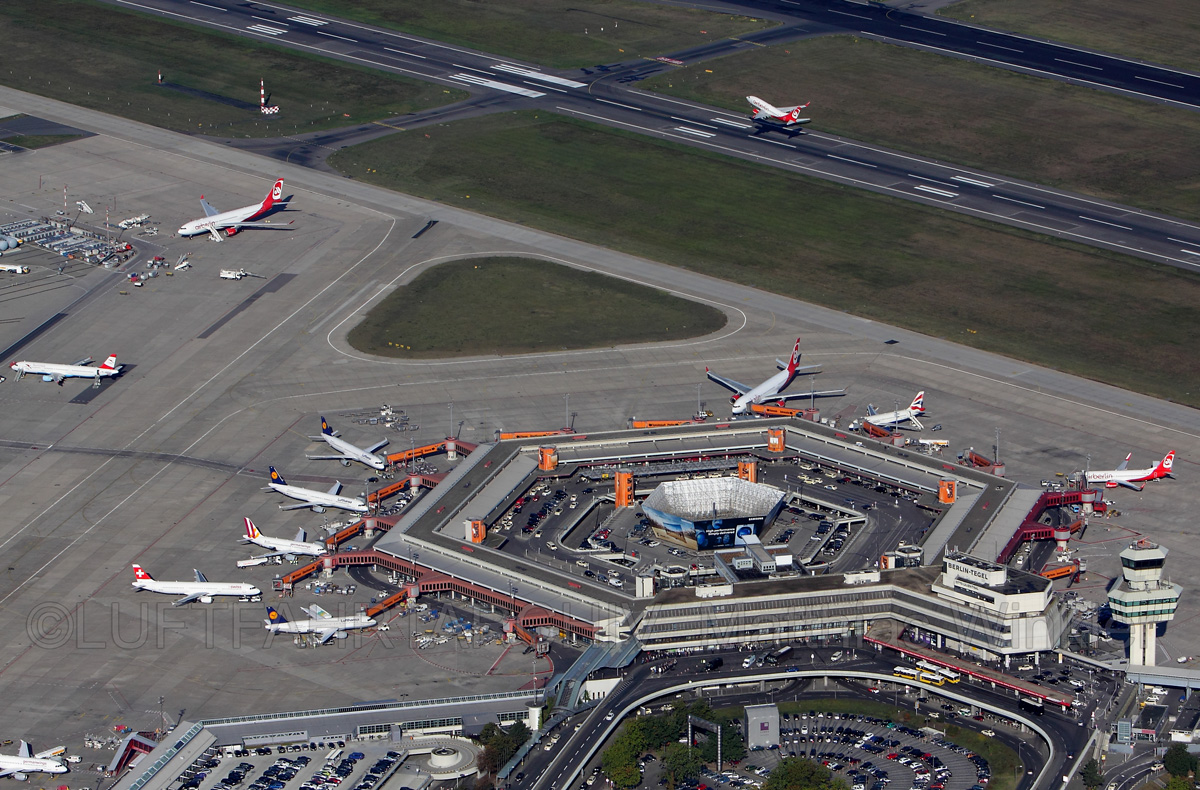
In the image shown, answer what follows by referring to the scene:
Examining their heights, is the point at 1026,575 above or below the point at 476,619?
above

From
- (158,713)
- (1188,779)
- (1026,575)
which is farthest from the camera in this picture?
(1026,575)

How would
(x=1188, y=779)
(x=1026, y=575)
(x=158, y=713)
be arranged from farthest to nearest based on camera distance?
(x=1026, y=575)
(x=158, y=713)
(x=1188, y=779)

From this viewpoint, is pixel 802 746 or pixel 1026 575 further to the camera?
pixel 1026 575

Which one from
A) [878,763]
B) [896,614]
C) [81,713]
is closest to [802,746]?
[878,763]

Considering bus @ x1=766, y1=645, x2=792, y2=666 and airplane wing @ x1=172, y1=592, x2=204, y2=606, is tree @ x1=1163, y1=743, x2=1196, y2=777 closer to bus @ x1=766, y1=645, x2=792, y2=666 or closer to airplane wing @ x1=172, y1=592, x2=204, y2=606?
bus @ x1=766, y1=645, x2=792, y2=666

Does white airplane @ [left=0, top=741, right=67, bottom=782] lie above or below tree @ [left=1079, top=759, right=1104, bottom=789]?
below

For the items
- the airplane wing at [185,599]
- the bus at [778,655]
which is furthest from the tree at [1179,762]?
the airplane wing at [185,599]

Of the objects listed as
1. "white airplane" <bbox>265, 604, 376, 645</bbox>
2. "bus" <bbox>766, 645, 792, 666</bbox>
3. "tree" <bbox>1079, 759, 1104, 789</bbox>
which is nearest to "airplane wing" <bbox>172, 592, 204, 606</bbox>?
"white airplane" <bbox>265, 604, 376, 645</bbox>

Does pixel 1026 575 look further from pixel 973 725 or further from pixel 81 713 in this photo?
pixel 81 713
